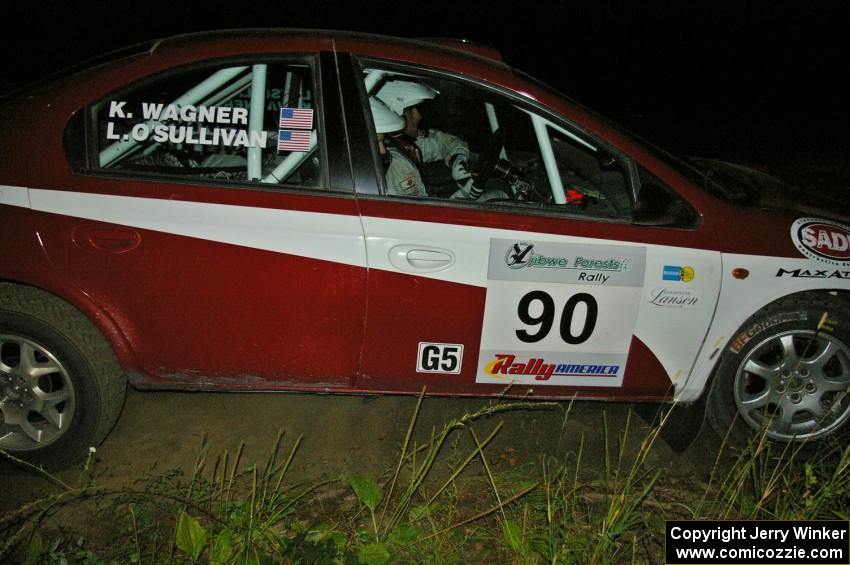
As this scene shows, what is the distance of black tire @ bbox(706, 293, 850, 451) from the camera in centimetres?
304

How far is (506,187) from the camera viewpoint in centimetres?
350

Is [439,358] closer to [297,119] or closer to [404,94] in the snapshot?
[297,119]

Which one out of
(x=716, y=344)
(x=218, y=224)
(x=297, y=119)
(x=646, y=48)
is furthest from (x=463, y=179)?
(x=646, y=48)

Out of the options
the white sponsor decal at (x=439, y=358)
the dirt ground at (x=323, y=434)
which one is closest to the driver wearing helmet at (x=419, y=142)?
the white sponsor decal at (x=439, y=358)

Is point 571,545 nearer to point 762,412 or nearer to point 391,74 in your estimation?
point 762,412

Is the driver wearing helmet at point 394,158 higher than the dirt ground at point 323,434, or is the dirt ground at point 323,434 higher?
the driver wearing helmet at point 394,158

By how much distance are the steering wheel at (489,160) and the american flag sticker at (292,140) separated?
92 cm

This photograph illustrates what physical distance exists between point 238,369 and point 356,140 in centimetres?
106

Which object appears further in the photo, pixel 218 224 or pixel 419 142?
pixel 419 142

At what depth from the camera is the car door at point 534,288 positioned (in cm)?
275

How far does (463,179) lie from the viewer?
136 inches

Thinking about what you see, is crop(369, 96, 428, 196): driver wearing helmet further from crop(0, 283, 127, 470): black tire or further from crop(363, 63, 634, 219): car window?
crop(0, 283, 127, 470): black tire

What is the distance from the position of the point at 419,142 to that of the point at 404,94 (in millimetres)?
614

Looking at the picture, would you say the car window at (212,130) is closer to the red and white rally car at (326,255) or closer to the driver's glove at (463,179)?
the red and white rally car at (326,255)
